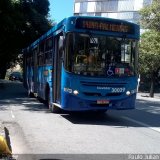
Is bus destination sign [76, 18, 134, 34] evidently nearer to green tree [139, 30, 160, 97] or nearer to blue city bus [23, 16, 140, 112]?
blue city bus [23, 16, 140, 112]

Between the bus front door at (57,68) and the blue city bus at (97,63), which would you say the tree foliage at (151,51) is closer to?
the bus front door at (57,68)

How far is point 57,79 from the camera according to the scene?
1430 centimetres

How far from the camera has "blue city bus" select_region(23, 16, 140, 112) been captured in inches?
503

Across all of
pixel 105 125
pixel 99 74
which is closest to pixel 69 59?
pixel 99 74

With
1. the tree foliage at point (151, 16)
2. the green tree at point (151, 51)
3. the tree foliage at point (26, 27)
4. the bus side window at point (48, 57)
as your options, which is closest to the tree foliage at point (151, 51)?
the green tree at point (151, 51)

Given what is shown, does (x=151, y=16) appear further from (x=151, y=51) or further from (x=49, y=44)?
(x=49, y=44)

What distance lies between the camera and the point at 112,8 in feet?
233

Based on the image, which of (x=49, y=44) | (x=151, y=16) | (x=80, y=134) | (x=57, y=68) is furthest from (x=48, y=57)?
(x=151, y=16)

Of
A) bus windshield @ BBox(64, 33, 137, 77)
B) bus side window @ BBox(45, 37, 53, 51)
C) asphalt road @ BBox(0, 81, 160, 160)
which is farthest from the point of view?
bus side window @ BBox(45, 37, 53, 51)

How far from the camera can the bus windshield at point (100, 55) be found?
12734mm

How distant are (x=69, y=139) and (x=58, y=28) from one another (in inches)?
204

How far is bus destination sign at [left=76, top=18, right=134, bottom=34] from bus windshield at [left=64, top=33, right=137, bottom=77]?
0.26m

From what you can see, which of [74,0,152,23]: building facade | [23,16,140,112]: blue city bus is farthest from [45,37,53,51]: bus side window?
[74,0,152,23]: building facade

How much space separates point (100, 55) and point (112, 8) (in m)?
59.4
